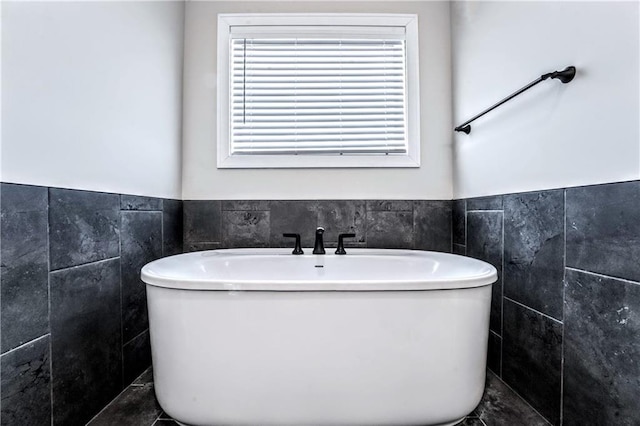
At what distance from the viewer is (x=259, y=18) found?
202cm

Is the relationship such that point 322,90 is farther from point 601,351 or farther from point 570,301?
point 601,351

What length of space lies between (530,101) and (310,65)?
4.27 ft

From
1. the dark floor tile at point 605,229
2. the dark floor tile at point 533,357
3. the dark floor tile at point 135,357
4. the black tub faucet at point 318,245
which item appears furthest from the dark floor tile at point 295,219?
the dark floor tile at point 605,229

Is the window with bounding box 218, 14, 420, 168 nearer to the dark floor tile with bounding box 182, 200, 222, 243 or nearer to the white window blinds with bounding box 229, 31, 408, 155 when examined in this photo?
the white window blinds with bounding box 229, 31, 408, 155

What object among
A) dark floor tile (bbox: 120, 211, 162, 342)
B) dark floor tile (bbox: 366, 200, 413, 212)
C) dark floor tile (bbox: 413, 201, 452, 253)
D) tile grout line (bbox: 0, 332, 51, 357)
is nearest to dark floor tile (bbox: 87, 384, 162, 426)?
dark floor tile (bbox: 120, 211, 162, 342)

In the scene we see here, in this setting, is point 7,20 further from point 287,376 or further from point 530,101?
point 530,101

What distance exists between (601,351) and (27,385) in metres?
1.75

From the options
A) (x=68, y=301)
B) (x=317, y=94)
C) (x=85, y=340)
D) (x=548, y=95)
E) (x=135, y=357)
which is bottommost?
(x=135, y=357)

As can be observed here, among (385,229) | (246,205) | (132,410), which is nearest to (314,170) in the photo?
(246,205)

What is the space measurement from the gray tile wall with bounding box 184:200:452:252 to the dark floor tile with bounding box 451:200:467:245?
25 cm

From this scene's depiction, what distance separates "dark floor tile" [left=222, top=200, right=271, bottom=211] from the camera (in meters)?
2.01

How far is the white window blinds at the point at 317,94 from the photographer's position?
206cm

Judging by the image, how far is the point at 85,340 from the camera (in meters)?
1.17

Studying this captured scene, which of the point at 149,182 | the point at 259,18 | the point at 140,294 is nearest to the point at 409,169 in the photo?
the point at 259,18
